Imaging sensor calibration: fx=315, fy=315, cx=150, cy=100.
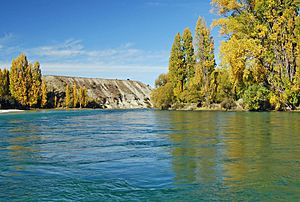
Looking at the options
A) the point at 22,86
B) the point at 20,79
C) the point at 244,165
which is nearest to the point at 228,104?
the point at 244,165

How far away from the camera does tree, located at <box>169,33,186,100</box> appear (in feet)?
212

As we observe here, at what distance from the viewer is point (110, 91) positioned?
175625 mm

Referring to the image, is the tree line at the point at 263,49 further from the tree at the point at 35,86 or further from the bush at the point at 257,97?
the tree at the point at 35,86

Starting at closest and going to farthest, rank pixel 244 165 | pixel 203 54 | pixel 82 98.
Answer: pixel 244 165, pixel 203 54, pixel 82 98

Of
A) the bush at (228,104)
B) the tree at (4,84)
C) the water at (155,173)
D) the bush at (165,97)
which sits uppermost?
the tree at (4,84)

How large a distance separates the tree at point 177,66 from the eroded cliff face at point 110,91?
3194 inches

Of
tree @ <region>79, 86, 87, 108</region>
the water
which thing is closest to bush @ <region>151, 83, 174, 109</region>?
tree @ <region>79, 86, 87, 108</region>

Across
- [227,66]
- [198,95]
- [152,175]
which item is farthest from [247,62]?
[152,175]

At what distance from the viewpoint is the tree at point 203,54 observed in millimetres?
56656

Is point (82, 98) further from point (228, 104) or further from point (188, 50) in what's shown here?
point (228, 104)

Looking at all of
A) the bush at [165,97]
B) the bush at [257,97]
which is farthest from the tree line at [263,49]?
the bush at [165,97]

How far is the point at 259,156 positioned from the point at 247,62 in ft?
87.0

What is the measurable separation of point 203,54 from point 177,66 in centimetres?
852

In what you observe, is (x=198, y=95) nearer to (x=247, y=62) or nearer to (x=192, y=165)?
(x=247, y=62)
